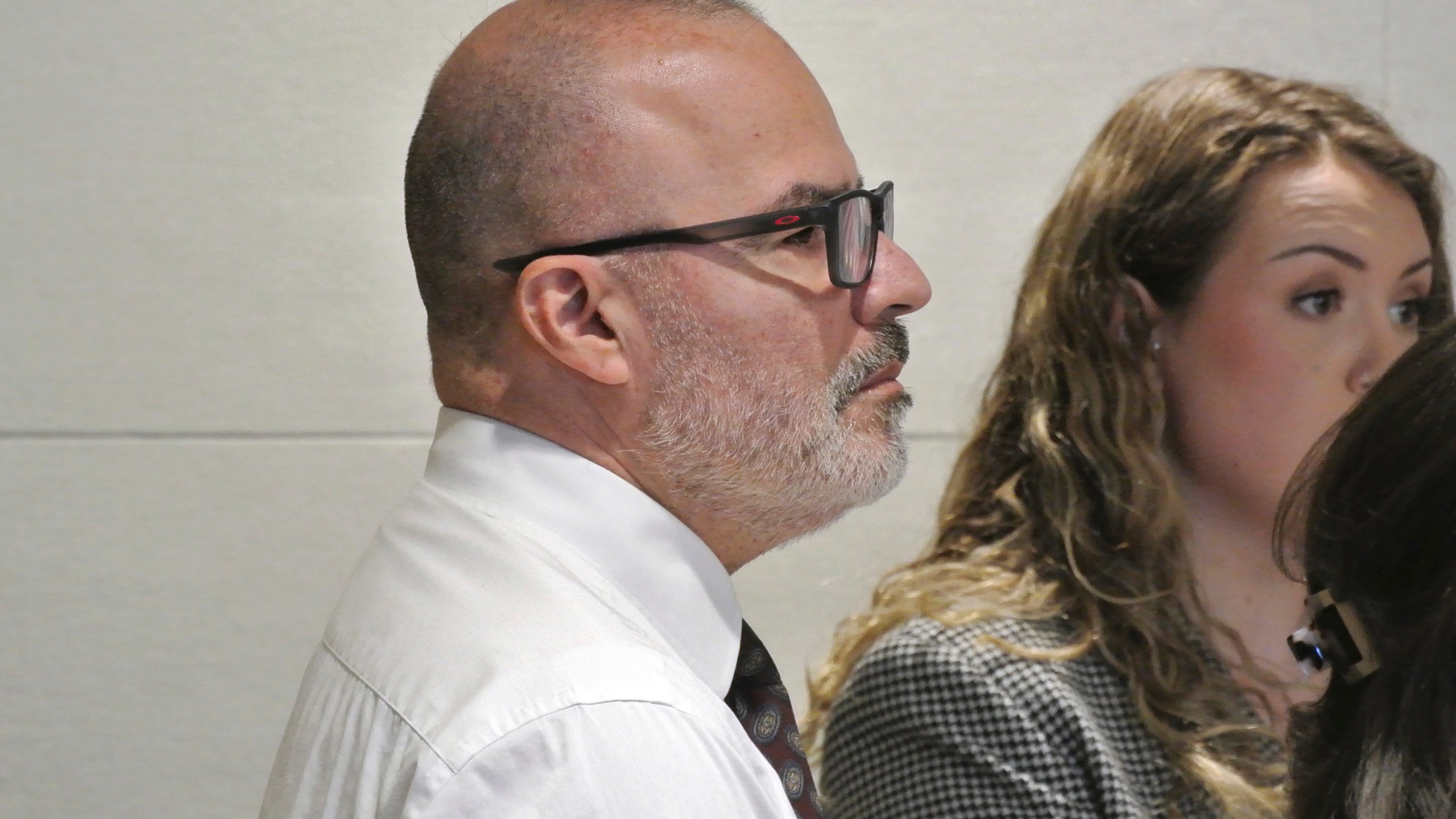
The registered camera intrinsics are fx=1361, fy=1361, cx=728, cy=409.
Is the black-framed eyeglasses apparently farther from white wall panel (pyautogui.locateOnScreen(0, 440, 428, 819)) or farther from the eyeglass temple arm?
white wall panel (pyautogui.locateOnScreen(0, 440, 428, 819))

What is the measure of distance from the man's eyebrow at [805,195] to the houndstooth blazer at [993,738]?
51 centimetres

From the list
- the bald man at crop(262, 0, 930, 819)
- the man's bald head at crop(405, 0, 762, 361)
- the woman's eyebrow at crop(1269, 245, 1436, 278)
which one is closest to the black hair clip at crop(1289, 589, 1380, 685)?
the bald man at crop(262, 0, 930, 819)

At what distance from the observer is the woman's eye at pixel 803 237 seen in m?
1.06

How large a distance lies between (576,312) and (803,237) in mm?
191

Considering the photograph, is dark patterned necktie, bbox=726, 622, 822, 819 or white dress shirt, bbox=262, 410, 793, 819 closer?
white dress shirt, bbox=262, 410, 793, 819

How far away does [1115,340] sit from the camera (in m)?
1.50

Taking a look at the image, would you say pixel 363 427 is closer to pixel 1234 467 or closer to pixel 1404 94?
pixel 1234 467

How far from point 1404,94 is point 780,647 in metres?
1.28

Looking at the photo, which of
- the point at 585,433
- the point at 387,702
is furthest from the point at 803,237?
the point at 387,702

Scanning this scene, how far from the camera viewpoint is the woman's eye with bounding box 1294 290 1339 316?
1.41m

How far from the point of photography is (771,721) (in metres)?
1.04

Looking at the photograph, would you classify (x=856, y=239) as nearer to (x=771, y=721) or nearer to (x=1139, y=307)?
(x=771, y=721)

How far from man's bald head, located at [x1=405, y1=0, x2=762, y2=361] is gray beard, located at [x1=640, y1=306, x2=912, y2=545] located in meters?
0.12

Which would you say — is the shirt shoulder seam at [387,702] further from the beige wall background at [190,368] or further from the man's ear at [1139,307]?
the man's ear at [1139,307]
